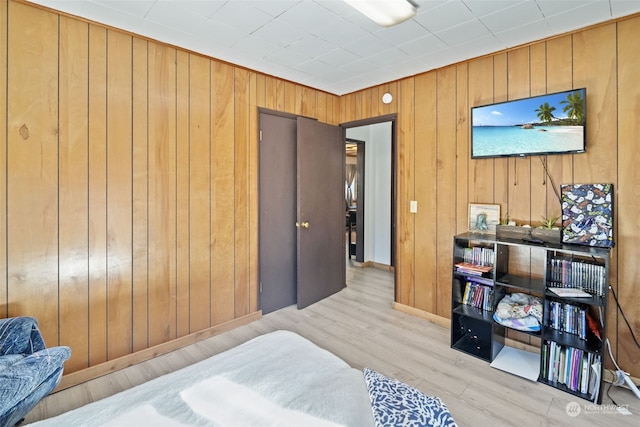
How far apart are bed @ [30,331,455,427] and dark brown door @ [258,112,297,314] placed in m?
2.03

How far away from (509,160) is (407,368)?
76.0 inches

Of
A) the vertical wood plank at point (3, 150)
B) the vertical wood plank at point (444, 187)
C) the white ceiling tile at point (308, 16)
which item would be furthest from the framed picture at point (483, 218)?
the vertical wood plank at point (3, 150)

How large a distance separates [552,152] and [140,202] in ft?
10.7

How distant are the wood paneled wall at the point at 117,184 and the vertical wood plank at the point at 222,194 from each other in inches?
0.4

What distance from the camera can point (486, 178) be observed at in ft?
9.48

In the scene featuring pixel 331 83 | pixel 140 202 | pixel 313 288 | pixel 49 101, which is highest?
pixel 331 83

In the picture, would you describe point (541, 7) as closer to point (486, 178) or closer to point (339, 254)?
point (486, 178)

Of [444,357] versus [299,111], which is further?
[299,111]

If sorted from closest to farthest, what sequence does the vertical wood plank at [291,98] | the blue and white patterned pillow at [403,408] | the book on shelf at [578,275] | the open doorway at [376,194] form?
the blue and white patterned pillow at [403,408] < the book on shelf at [578,275] < the vertical wood plank at [291,98] < the open doorway at [376,194]

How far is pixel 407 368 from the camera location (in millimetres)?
2432

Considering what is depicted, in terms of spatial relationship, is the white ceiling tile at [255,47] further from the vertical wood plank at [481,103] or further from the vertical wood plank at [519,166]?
the vertical wood plank at [519,166]

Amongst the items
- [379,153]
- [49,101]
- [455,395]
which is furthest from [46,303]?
[379,153]

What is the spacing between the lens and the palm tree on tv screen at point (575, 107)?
2.30 m

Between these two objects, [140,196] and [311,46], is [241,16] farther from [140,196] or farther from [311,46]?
[140,196]
